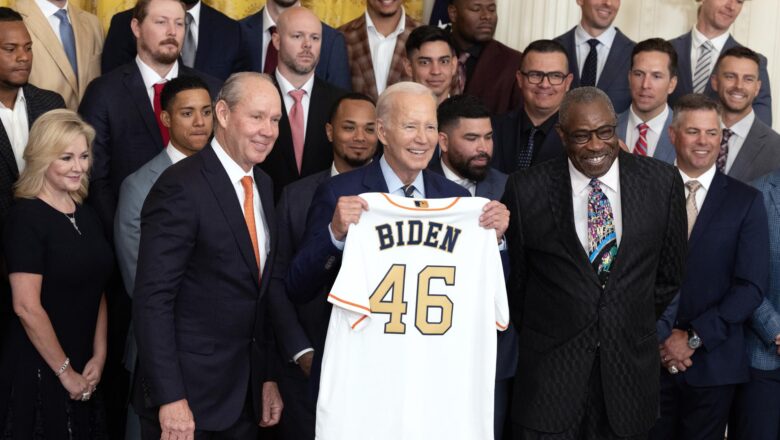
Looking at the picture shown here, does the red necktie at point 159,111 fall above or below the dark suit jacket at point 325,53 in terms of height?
below

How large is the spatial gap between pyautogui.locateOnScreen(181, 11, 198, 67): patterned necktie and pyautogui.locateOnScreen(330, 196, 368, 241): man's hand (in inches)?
106

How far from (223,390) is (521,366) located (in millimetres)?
1095

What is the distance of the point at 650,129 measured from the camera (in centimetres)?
544

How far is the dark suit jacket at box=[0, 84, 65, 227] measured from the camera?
469 centimetres

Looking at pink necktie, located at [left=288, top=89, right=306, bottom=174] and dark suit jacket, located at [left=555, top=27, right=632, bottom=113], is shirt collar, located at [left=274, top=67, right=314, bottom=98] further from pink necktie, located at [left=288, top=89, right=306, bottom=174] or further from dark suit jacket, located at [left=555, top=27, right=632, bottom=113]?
dark suit jacket, located at [left=555, top=27, right=632, bottom=113]

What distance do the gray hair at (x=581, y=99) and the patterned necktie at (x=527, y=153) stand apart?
128 centimetres

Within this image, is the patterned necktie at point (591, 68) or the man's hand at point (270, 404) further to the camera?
the patterned necktie at point (591, 68)

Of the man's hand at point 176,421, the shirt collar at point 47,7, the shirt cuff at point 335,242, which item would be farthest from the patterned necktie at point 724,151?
the shirt collar at point 47,7

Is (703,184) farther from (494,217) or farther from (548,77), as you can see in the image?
(494,217)

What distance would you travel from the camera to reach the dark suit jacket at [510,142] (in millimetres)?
5184

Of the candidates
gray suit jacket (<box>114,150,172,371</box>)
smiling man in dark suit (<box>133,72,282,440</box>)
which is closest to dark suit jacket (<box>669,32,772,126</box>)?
gray suit jacket (<box>114,150,172,371</box>)

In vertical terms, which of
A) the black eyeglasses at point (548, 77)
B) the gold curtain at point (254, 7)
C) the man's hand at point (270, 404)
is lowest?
the man's hand at point (270, 404)

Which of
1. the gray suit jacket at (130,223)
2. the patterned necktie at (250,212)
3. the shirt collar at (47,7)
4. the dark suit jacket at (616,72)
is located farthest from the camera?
the dark suit jacket at (616,72)

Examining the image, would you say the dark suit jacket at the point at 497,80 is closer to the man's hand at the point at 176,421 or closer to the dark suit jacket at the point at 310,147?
the dark suit jacket at the point at 310,147
